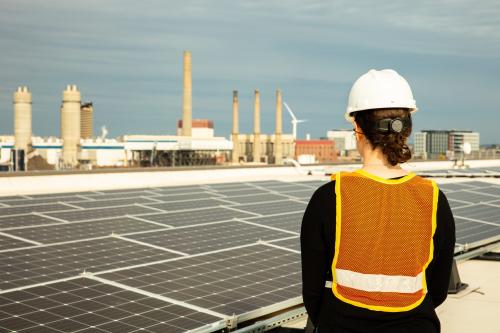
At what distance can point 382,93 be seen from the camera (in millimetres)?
3035

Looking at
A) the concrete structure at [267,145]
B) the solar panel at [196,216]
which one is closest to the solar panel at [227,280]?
the solar panel at [196,216]

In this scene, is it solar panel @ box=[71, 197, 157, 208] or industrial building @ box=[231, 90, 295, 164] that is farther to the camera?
industrial building @ box=[231, 90, 295, 164]

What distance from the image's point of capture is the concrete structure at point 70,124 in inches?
3999

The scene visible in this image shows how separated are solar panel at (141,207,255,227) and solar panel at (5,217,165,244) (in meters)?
0.59

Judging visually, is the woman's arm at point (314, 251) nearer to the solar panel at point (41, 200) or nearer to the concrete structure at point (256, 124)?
the solar panel at point (41, 200)

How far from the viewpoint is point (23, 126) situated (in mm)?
108875

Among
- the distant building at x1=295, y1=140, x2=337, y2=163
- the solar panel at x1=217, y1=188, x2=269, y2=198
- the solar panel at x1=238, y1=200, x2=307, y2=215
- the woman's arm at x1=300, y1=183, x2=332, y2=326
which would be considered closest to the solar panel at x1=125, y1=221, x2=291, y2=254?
the solar panel at x1=238, y1=200, x2=307, y2=215

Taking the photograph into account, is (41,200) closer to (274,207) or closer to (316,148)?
(274,207)

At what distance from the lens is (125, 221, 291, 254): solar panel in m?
12.0

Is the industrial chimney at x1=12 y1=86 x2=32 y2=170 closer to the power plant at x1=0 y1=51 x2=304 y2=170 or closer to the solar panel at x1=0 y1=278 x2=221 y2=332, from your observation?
the power plant at x1=0 y1=51 x2=304 y2=170

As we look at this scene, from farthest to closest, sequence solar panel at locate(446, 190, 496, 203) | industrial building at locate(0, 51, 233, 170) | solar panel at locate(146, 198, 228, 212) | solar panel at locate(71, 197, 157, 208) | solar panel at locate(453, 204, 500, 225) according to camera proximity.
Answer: industrial building at locate(0, 51, 233, 170) → solar panel at locate(446, 190, 496, 203) → solar panel at locate(71, 197, 157, 208) → solar panel at locate(146, 198, 228, 212) → solar panel at locate(453, 204, 500, 225)

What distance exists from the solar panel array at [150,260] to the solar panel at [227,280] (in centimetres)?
2

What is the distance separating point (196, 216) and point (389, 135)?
44.7ft

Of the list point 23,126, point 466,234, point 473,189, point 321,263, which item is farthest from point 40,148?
point 321,263
